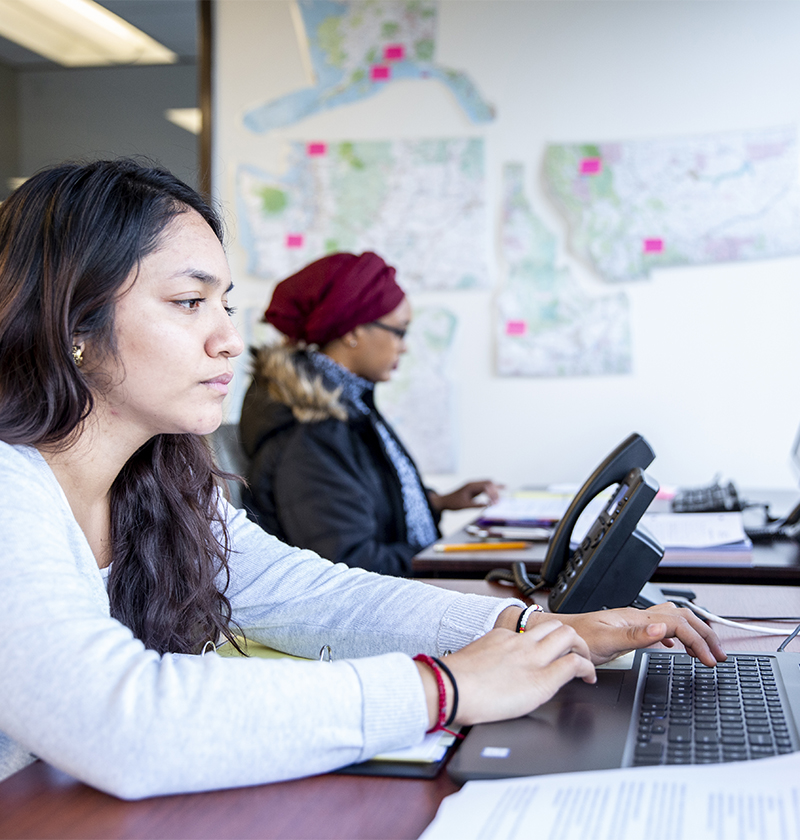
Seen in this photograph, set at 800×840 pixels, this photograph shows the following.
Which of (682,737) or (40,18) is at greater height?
(40,18)

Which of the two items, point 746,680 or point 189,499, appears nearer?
point 746,680

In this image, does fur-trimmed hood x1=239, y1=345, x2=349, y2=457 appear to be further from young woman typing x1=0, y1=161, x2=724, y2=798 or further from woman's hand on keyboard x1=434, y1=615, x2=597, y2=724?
woman's hand on keyboard x1=434, y1=615, x2=597, y2=724

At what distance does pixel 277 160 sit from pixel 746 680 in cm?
267

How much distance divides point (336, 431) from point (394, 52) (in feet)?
5.16

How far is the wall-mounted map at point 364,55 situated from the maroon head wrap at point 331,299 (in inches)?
40.2

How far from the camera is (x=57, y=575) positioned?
0.66 metres

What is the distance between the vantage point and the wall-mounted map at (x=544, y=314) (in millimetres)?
2797

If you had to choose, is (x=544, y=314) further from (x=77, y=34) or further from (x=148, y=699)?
(x=148, y=699)

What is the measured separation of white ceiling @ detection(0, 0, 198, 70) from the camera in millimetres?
3039

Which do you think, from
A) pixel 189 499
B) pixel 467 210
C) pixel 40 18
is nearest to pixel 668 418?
pixel 467 210

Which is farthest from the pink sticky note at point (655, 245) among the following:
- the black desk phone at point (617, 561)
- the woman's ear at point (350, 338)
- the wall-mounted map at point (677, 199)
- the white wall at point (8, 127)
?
the white wall at point (8, 127)

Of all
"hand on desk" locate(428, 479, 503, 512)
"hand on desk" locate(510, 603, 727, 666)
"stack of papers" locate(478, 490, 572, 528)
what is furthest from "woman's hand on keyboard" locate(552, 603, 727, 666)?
"hand on desk" locate(428, 479, 503, 512)

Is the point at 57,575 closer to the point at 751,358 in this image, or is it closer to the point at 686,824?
the point at 686,824

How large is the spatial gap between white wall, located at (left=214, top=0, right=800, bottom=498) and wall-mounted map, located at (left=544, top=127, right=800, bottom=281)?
0.05 meters
